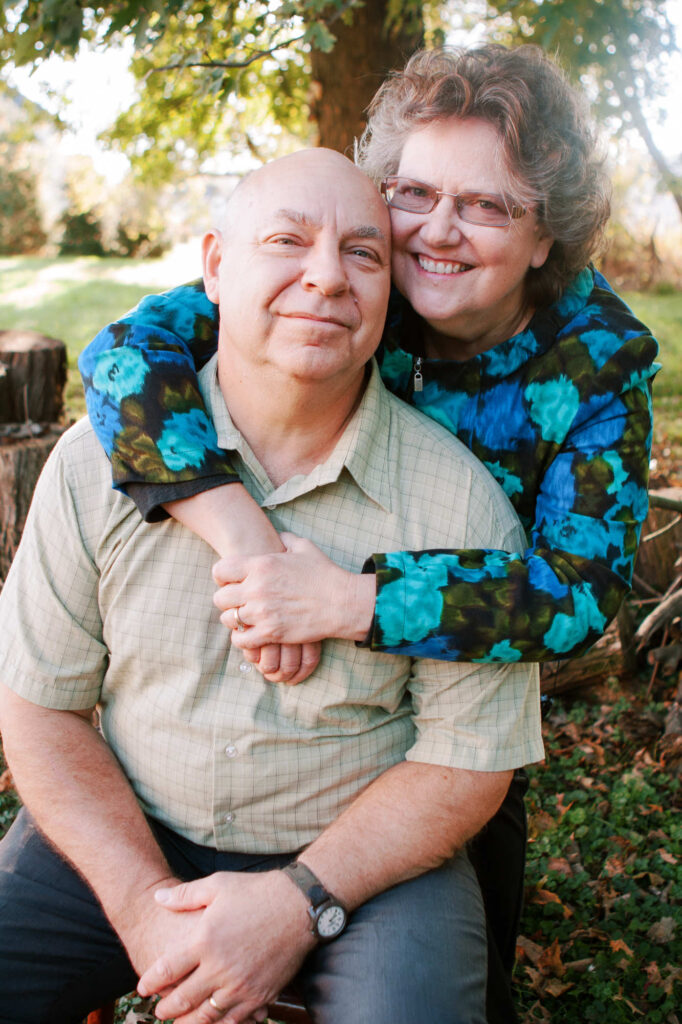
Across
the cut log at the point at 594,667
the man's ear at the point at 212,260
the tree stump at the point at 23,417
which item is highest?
the man's ear at the point at 212,260

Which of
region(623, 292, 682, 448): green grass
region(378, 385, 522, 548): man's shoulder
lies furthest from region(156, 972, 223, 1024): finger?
region(623, 292, 682, 448): green grass

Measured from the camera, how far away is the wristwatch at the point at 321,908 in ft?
5.95

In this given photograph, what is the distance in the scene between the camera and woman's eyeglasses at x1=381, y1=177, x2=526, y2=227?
225 cm

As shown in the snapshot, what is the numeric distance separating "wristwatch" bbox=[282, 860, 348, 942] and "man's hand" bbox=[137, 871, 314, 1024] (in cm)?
2

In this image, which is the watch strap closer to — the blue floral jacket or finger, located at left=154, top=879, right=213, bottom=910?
finger, located at left=154, top=879, right=213, bottom=910

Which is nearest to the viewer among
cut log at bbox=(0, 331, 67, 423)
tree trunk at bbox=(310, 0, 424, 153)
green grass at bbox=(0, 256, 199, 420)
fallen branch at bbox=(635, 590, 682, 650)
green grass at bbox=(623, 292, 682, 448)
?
fallen branch at bbox=(635, 590, 682, 650)

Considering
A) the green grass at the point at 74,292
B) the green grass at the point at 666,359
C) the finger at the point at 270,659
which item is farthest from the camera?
the green grass at the point at 74,292

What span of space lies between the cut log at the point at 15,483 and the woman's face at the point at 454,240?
259 cm

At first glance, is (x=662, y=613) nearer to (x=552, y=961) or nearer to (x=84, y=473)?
(x=552, y=961)

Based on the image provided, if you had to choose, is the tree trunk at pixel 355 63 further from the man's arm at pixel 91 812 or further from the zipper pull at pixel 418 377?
the man's arm at pixel 91 812

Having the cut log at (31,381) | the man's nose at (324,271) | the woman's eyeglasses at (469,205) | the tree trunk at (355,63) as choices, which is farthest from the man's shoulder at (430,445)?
the cut log at (31,381)

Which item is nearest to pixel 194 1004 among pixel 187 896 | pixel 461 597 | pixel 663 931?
pixel 187 896

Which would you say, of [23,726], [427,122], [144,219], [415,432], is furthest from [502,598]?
[144,219]

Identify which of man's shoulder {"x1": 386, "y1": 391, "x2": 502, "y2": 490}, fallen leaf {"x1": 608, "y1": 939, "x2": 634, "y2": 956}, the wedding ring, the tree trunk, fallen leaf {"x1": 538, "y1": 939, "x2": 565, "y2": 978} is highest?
the tree trunk
